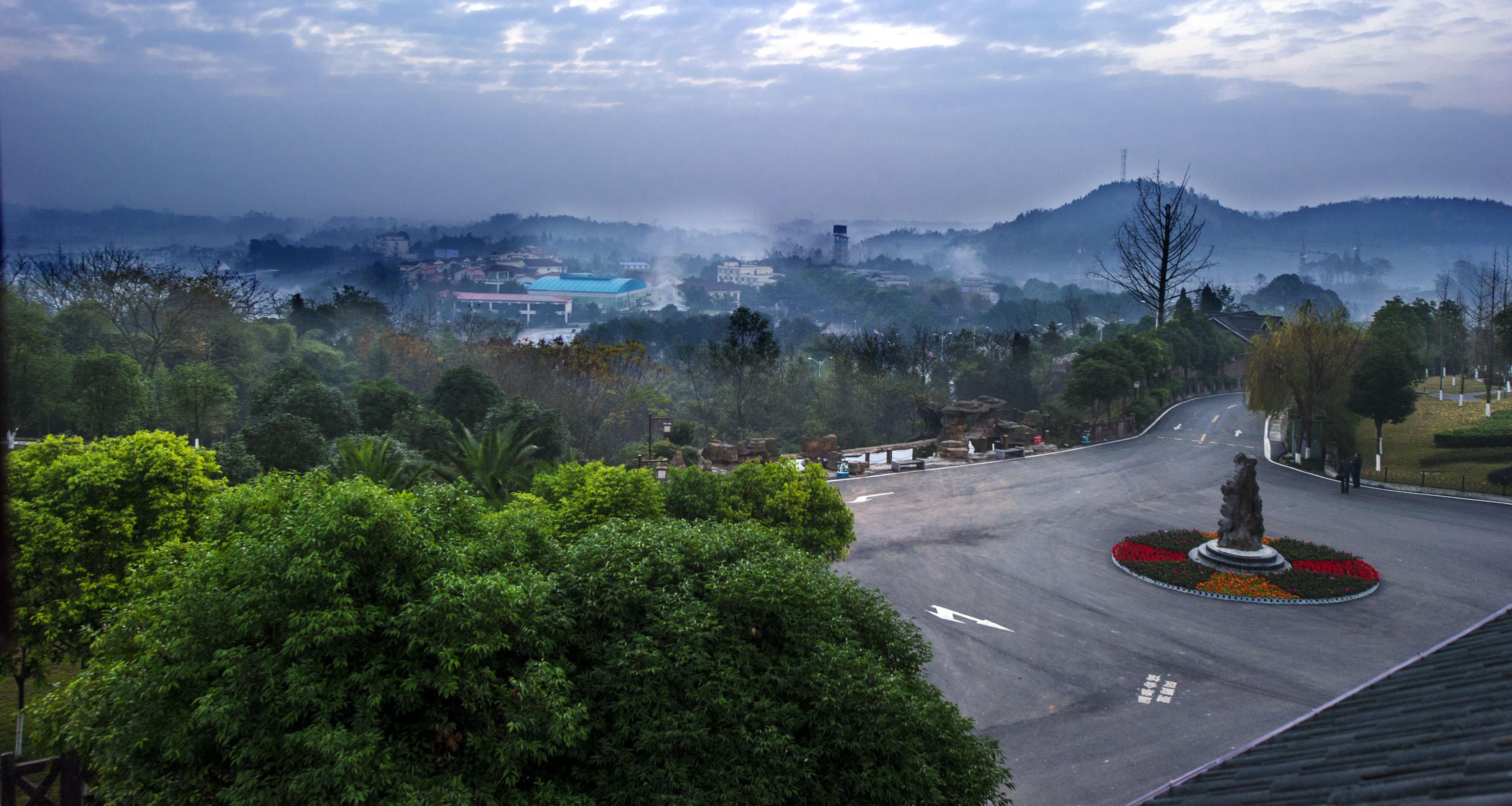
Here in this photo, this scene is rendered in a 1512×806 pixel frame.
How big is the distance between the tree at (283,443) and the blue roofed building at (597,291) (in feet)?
280

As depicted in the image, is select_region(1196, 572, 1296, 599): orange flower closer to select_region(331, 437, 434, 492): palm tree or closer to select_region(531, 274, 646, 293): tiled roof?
select_region(331, 437, 434, 492): palm tree

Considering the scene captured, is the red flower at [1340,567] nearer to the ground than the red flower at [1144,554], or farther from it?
farther from it

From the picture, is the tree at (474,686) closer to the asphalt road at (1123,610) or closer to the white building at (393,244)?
the asphalt road at (1123,610)

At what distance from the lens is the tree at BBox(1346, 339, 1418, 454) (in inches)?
1091

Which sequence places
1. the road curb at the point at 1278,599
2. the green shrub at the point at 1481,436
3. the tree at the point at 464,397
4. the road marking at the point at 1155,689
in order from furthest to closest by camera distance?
the tree at the point at 464,397, the green shrub at the point at 1481,436, the road curb at the point at 1278,599, the road marking at the point at 1155,689

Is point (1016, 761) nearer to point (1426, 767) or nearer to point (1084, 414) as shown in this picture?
point (1426, 767)

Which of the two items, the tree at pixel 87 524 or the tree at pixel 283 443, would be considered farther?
the tree at pixel 283 443

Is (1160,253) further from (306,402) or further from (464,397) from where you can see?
(306,402)

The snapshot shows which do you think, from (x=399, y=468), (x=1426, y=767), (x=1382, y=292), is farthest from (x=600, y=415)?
(x=1382, y=292)

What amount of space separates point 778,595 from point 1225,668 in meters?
10.2

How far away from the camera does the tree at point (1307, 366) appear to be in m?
30.1

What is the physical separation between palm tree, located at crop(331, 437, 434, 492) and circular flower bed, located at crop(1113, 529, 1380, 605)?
15.6 metres

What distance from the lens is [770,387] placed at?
44625 millimetres

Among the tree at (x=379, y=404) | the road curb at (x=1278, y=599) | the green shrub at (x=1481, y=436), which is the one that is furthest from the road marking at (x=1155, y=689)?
the tree at (x=379, y=404)
